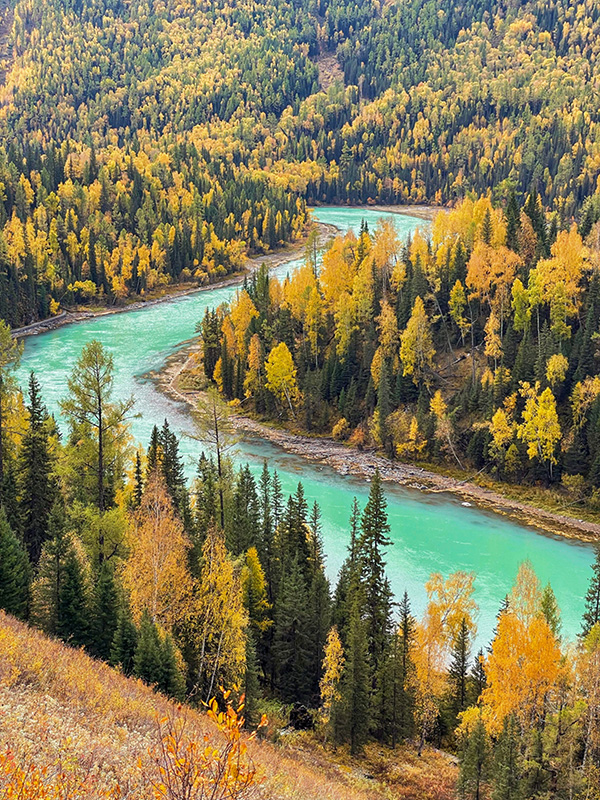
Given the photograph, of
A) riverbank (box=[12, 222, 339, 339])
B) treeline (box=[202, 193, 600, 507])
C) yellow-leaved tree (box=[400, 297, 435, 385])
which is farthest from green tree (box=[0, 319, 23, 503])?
riverbank (box=[12, 222, 339, 339])

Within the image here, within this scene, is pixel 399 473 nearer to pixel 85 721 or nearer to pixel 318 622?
pixel 318 622

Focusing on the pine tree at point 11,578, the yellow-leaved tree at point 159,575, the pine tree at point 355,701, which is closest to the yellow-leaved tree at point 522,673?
the pine tree at point 355,701

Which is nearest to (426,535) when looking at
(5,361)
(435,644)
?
(435,644)

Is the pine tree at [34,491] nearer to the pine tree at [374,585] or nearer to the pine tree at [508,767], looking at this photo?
the pine tree at [374,585]

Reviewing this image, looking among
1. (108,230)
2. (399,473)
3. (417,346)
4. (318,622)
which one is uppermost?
(108,230)

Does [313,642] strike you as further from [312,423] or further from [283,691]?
[312,423]
